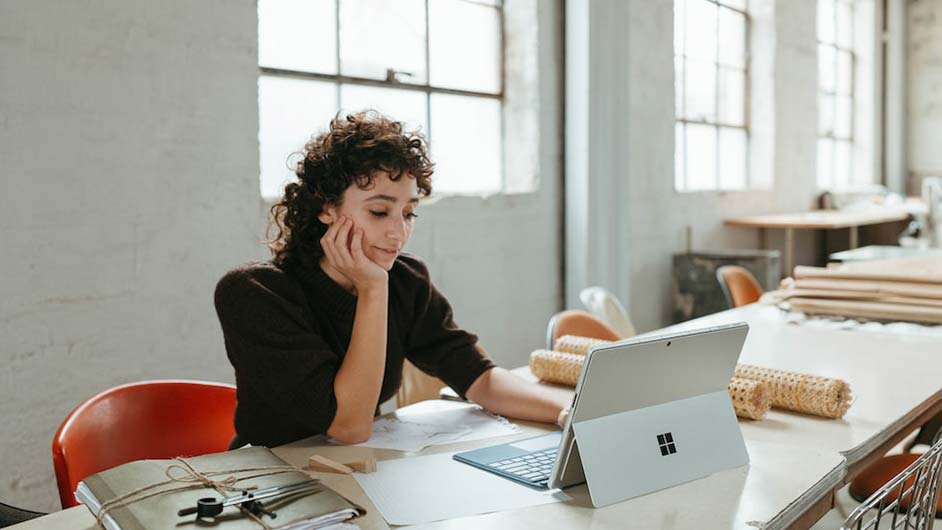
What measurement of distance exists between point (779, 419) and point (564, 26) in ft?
10.4

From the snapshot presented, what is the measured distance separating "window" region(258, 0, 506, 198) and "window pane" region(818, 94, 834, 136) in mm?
4531

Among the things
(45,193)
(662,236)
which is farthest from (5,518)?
(662,236)

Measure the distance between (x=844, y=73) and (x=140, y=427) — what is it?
26.6ft

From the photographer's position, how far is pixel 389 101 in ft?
12.5

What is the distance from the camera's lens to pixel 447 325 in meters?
1.94

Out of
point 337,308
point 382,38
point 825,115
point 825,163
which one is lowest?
point 337,308

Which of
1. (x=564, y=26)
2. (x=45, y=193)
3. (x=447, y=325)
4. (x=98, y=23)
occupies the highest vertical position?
(x=564, y=26)

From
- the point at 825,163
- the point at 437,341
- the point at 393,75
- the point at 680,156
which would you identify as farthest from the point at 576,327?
the point at 825,163

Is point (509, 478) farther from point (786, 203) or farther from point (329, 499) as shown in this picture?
point (786, 203)

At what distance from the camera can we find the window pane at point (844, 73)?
8266 mm

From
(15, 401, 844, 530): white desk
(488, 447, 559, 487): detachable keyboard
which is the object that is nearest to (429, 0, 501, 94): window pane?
(488, 447, 559, 487): detachable keyboard

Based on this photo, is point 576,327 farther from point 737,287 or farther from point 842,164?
point 842,164

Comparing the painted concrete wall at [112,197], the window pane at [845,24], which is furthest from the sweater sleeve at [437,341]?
the window pane at [845,24]

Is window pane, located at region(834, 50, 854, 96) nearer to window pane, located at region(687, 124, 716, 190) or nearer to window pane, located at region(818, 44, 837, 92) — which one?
window pane, located at region(818, 44, 837, 92)
